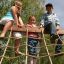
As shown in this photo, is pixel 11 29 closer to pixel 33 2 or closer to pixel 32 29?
pixel 32 29

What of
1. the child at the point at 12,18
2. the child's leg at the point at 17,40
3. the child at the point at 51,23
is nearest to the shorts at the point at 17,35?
the child's leg at the point at 17,40

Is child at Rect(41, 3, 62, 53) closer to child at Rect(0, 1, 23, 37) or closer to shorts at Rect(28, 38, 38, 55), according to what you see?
shorts at Rect(28, 38, 38, 55)

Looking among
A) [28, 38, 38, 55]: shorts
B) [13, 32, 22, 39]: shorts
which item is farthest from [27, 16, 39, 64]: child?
[13, 32, 22, 39]: shorts

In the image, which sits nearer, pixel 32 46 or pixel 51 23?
pixel 32 46

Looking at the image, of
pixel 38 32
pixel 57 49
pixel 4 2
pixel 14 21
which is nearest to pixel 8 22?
pixel 14 21

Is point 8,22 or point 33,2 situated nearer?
point 8,22

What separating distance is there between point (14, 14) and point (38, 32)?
423 mm

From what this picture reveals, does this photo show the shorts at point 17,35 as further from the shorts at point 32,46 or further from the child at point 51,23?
the child at point 51,23

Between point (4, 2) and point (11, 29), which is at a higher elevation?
point (11, 29)

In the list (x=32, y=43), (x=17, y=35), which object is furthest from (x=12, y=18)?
(x=32, y=43)

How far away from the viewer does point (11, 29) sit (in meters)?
5.40

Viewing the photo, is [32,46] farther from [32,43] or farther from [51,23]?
[51,23]

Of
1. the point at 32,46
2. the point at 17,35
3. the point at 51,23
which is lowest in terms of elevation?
the point at 32,46

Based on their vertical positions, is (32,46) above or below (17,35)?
below
